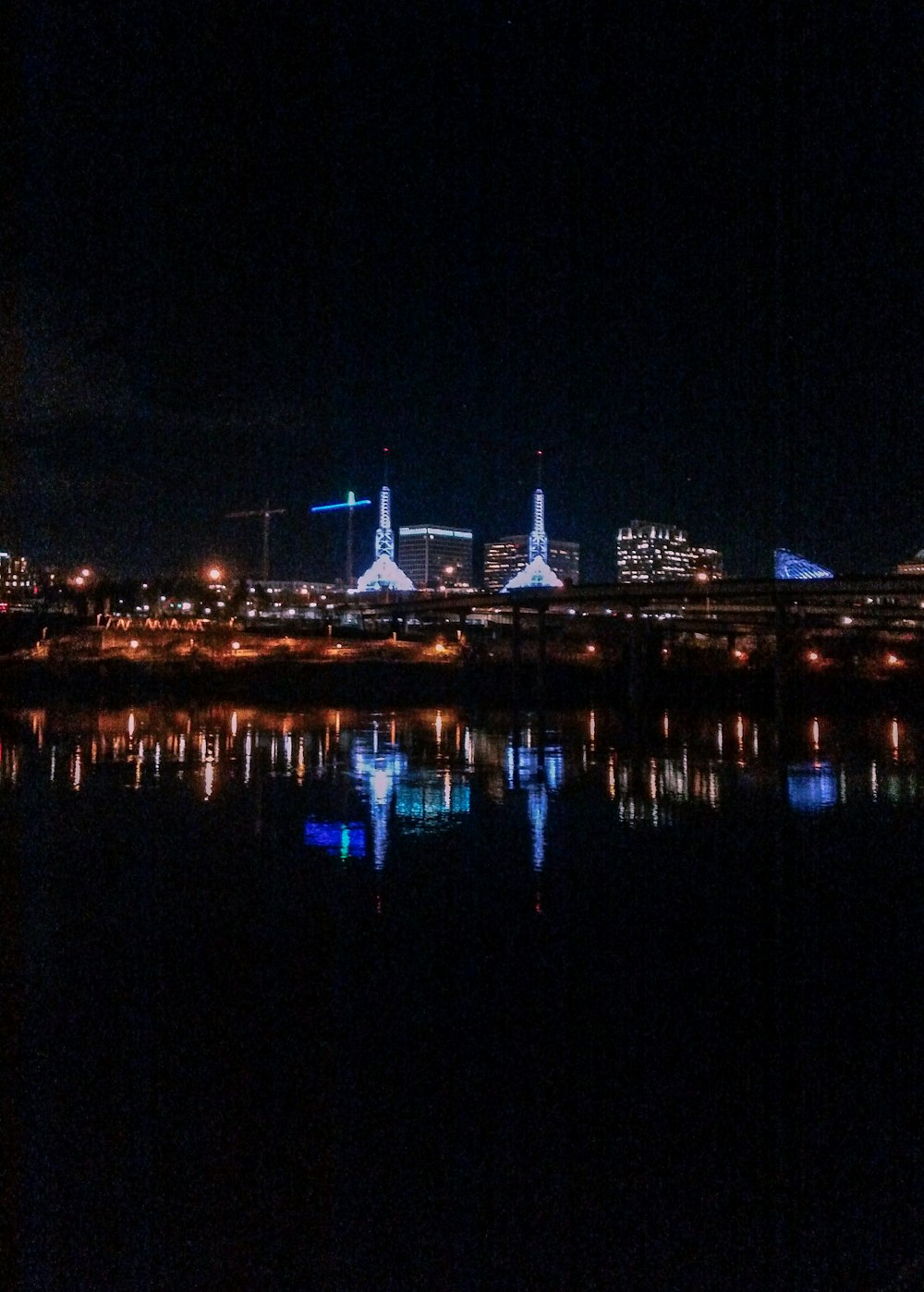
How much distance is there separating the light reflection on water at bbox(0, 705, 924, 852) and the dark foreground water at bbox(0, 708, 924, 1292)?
1.82 m

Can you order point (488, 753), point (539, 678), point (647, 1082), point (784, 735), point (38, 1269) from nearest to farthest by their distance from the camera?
point (38, 1269) < point (647, 1082) < point (488, 753) < point (784, 735) < point (539, 678)

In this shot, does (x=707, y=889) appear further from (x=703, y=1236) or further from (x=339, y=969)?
(x=703, y=1236)

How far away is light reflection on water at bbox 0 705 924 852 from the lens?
15359 mm

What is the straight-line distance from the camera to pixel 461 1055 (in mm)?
5926

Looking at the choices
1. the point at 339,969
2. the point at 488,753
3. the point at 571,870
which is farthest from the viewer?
the point at 488,753

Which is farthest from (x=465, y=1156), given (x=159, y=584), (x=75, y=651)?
(x=159, y=584)

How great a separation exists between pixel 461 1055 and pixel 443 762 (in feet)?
50.8

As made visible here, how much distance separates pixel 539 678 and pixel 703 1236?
32.4 meters

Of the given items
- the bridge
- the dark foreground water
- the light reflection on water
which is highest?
the bridge

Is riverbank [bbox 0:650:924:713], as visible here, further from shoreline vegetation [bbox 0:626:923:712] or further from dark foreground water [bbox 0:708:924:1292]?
dark foreground water [bbox 0:708:924:1292]

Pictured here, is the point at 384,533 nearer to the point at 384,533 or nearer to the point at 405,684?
the point at 384,533

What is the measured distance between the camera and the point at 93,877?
34.0 feet

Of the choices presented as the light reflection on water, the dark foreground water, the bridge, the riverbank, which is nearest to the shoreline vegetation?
the riverbank

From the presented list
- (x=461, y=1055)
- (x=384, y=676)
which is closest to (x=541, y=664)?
(x=384, y=676)
